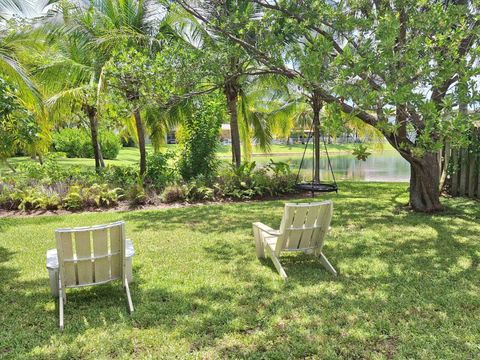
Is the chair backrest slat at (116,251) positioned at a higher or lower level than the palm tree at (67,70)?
lower

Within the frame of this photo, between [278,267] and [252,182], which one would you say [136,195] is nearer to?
[252,182]

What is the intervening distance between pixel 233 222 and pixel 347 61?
12.5 feet

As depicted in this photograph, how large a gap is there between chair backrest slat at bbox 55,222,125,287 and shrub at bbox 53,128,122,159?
2347cm

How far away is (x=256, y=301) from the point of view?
394cm

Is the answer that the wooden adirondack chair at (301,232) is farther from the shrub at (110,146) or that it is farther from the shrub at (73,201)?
the shrub at (110,146)

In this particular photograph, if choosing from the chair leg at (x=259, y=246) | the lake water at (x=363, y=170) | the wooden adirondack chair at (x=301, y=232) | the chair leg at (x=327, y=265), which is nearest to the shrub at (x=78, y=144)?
the lake water at (x=363, y=170)

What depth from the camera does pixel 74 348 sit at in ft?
10.2

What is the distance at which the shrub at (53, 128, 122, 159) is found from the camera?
26.6 m

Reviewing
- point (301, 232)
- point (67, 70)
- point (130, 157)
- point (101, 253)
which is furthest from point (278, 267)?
point (130, 157)

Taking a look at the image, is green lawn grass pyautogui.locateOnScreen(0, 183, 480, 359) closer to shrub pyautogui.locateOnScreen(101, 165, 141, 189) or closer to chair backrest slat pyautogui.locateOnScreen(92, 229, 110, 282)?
chair backrest slat pyautogui.locateOnScreen(92, 229, 110, 282)

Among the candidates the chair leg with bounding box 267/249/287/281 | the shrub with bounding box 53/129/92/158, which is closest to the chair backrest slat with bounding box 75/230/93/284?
the chair leg with bounding box 267/249/287/281

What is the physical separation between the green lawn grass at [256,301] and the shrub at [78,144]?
2080 centimetres

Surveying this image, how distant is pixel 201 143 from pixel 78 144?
19.7m

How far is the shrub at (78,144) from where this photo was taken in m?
26.6
